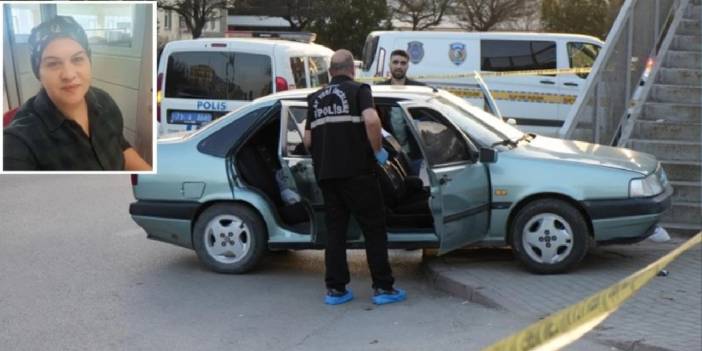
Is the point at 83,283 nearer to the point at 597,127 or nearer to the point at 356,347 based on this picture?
the point at 356,347

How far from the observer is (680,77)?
11578 millimetres

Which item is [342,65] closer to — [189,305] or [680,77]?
A: [189,305]

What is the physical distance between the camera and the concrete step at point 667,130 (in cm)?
1088

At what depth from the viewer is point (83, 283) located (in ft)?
28.1

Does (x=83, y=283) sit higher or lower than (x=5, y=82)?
lower

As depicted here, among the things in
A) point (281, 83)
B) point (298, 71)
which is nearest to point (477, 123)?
point (281, 83)

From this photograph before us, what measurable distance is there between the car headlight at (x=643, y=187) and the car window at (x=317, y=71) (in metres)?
8.26

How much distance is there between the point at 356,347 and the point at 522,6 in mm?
50619

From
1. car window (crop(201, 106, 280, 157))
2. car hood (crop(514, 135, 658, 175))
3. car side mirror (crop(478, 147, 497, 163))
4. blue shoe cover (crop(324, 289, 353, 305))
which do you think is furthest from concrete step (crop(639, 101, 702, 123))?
blue shoe cover (crop(324, 289, 353, 305))

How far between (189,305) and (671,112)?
19.2ft

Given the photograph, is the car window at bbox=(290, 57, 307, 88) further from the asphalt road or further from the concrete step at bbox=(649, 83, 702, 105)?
the concrete step at bbox=(649, 83, 702, 105)

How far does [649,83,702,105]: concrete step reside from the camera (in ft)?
37.1

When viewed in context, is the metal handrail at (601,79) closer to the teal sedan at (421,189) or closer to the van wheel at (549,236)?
the teal sedan at (421,189)

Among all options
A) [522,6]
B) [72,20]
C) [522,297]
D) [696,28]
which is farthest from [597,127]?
[522,6]
